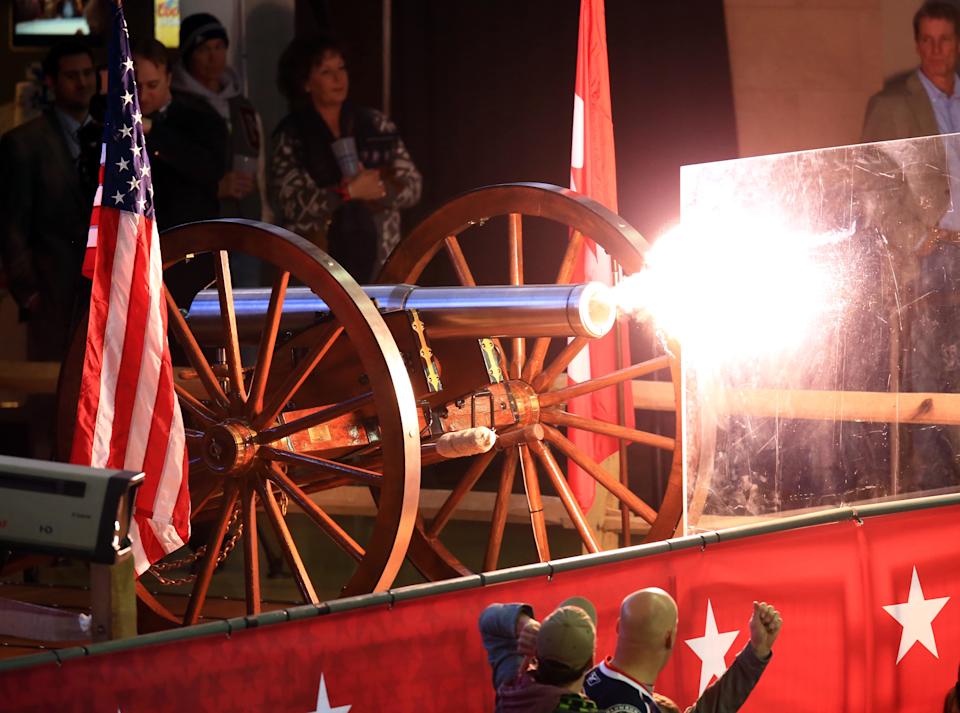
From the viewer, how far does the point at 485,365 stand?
5.03m

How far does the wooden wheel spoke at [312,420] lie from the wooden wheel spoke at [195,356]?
22 cm

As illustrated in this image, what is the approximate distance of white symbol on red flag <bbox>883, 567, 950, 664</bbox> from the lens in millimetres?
3875

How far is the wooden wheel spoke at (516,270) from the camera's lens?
5332mm

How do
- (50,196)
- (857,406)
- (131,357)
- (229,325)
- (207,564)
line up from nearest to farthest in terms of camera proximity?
(857,406) → (131,357) → (207,564) → (229,325) → (50,196)

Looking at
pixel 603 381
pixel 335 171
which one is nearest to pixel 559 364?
pixel 603 381

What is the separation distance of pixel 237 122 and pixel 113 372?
12.7 ft

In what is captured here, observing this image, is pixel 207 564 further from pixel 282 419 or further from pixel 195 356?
pixel 195 356

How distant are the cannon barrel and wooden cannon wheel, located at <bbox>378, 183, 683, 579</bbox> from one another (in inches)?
10.0

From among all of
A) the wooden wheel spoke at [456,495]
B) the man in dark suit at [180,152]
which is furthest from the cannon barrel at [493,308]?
the man in dark suit at [180,152]

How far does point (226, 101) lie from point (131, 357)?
3865 millimetres

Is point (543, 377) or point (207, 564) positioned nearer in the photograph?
point (207, 564)

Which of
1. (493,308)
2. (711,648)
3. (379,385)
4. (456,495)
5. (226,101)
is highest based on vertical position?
(226,101)

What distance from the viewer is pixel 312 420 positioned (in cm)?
464

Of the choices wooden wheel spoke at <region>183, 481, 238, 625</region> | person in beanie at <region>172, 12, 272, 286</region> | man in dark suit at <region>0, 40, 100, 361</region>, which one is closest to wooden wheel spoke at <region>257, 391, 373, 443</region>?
wooden wheel spoke at <region>183, 481, 238, 625</region>
